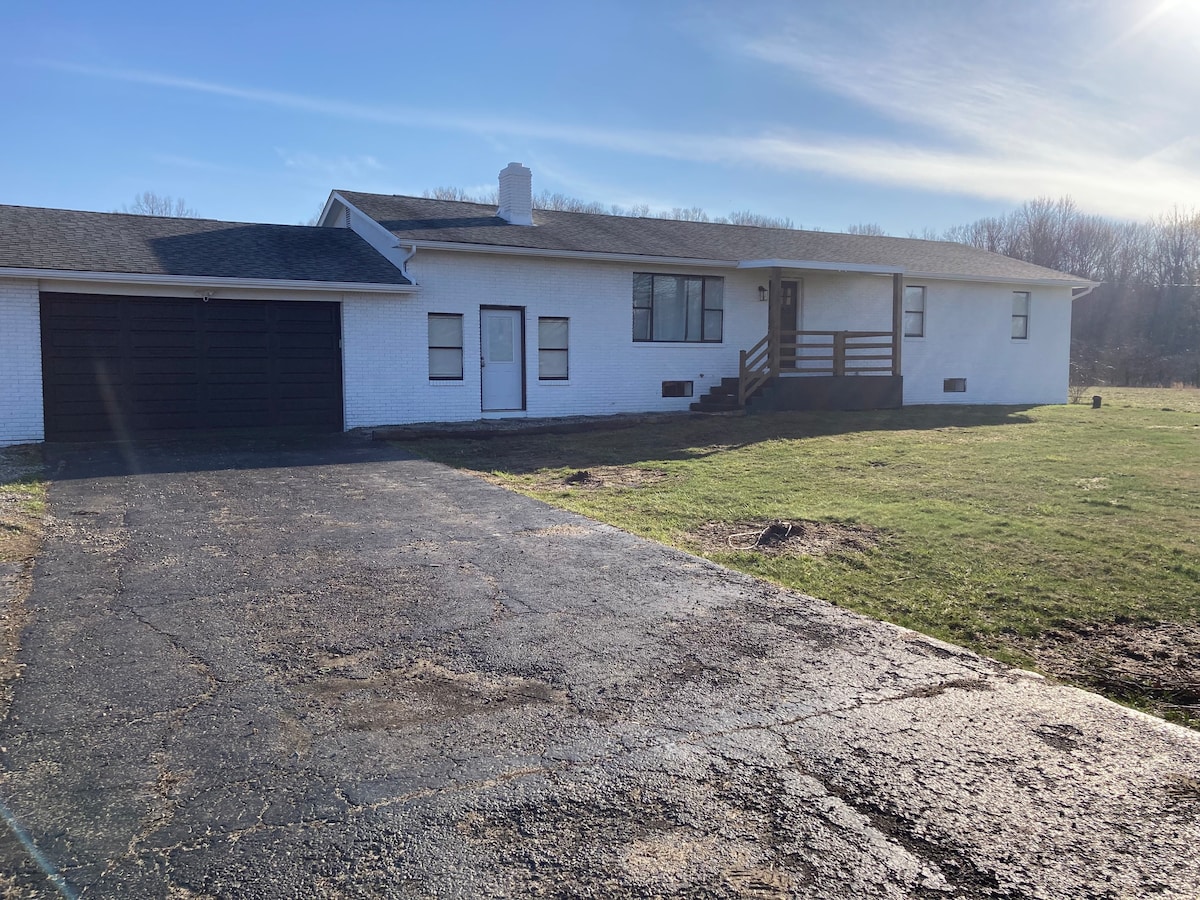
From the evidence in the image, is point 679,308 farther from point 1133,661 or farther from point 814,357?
point 1133,661

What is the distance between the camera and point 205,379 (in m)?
14.2

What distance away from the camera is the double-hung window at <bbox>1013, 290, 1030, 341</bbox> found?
22266 millimetres

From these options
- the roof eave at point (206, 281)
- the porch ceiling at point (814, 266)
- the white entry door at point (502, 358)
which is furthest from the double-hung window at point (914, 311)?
the roof eave at point (206, 281)

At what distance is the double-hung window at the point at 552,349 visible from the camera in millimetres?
16938

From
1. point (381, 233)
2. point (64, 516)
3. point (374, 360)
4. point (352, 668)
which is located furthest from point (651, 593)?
point (381, 233)

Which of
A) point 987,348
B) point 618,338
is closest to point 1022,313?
point 987,348

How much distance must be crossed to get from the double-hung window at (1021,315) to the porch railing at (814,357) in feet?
13.0

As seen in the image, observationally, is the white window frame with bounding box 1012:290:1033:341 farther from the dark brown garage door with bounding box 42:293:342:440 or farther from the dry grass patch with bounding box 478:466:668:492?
the dark brown garage door with bounding box 42:293:342:440

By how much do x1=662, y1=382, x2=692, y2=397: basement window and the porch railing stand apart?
1.14 meters

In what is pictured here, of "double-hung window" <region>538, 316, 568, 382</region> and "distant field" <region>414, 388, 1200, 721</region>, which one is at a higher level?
"double-hung window" <region>538, 316, 568, 382</region>

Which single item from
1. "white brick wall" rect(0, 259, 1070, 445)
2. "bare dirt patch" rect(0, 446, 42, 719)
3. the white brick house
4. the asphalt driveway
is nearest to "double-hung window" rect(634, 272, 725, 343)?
the white brick house

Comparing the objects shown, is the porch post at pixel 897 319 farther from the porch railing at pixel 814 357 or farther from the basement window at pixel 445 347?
the basement window at pixel 445 347

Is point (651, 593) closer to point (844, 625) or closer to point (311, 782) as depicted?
point (844, 625)

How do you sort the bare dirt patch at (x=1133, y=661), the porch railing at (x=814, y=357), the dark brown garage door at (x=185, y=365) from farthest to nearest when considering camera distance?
the porch railing at (x=814, y=357), the dark brown garage door at (x=185, y=365), the bare dirt patch at (x=1133, y=661)
